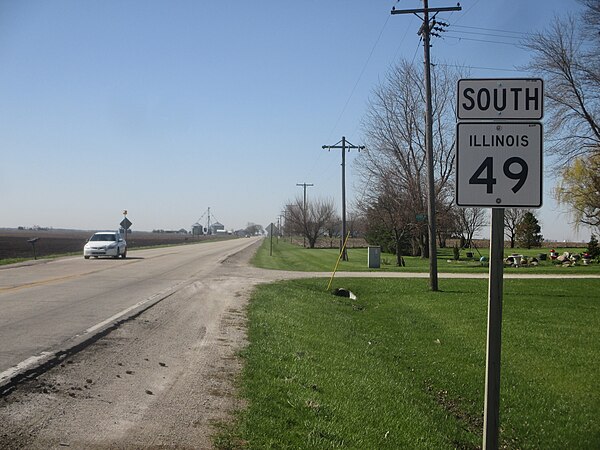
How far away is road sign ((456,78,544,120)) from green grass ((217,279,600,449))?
2.96 metres

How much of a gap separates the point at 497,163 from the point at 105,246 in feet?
111

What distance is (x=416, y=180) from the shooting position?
39.1m

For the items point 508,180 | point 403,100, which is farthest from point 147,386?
point 403,100

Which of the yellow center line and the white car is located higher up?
the white car

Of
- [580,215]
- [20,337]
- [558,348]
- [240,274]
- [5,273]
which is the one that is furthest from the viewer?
[580,215]

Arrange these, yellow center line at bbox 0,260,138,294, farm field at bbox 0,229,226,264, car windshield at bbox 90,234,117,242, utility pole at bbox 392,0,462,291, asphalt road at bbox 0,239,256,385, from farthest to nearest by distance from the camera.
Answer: farm field at bbox 0,229,226,264 < car windshield at bbox 90,234,117,242 < utility pole at bbox 392,0,462,291 < yellow center line at bbox 0,260,138,294 < asphalt road at bbox 0,239,256,385

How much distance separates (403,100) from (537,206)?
38425mm

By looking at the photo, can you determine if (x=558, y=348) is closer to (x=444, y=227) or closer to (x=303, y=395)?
(x=303, y=395)

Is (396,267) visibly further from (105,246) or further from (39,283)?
(39,283)

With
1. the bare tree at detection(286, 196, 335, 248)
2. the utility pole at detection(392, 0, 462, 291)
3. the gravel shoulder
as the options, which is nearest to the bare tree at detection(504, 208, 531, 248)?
the bare tree at detection(286, 196, 335, 248)

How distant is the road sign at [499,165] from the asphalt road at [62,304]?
5459 mm

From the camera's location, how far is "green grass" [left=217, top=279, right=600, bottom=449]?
18.3ft

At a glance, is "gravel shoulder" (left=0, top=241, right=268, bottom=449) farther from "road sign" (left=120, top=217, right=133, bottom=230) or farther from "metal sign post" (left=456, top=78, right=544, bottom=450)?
"road sign" (left=120, top=217, right=133, bottom=230)

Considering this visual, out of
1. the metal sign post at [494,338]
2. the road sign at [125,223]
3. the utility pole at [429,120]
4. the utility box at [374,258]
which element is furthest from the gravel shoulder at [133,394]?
the road sign at [125,223]
